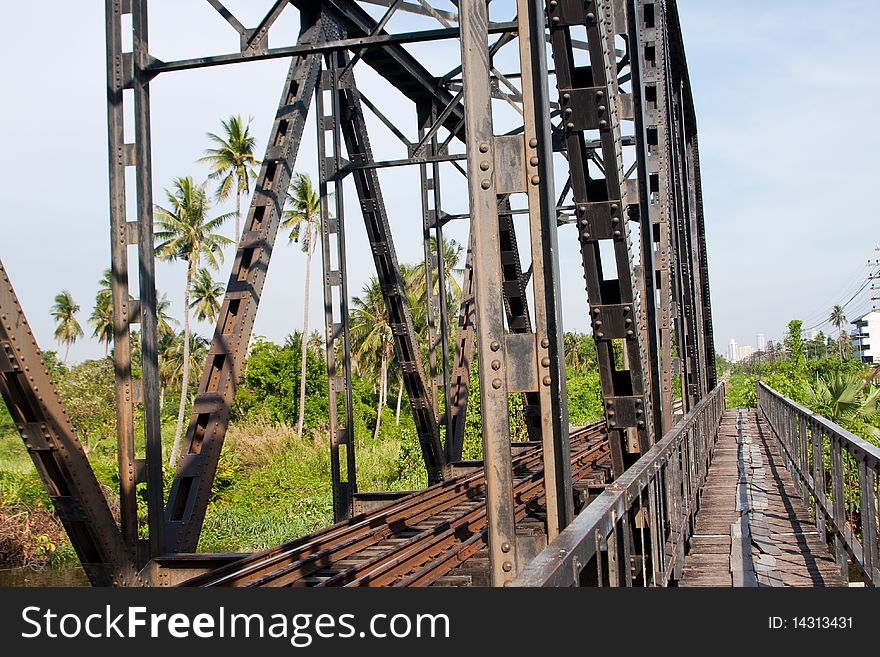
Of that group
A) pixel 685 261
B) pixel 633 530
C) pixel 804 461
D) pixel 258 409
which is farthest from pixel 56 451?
pixel 258 409

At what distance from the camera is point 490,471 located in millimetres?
3590

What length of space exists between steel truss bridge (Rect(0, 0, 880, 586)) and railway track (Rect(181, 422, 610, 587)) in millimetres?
30

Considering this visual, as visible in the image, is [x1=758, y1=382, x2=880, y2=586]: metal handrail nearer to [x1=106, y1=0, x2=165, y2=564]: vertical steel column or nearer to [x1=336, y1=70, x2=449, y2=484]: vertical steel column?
[x1=336, y1=70, x2=449, y2=484]: vertical steel column

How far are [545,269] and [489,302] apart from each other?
30 centimetres

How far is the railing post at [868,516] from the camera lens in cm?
493

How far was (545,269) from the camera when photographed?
372 centimetres

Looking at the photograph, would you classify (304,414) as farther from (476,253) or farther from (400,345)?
(476,253)

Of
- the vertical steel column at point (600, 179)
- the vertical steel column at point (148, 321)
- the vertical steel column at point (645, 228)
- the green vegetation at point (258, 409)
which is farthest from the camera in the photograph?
the green vegetation at point (258, 409)

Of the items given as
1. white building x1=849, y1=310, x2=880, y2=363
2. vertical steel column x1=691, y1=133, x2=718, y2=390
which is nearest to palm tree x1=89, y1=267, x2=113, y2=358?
vertical steel column x1=691, y1=133, x2=718, y2=390

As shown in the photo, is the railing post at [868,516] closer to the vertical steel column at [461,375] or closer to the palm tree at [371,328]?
the vertical steel column at [461,375]

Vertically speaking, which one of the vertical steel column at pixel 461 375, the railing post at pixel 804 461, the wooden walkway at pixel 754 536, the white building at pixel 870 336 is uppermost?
the white building at pixel 870 336

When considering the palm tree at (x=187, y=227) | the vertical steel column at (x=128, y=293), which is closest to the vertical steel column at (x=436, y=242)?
the vertical steel column at (x=128, y=293)

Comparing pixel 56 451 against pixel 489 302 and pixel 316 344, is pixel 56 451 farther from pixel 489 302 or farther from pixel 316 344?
pixel 316 344
